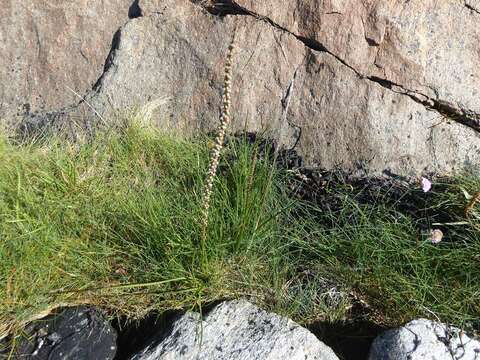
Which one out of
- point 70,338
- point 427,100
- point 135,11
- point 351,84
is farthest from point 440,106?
point 70,338

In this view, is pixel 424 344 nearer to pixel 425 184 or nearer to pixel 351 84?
pixel 425 184

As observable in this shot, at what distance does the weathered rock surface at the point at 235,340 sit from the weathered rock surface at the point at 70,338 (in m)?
0.17

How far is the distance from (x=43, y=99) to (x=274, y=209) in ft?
5.51

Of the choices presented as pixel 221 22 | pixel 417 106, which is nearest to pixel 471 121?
pixel 417 106

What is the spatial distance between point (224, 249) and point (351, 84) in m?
1.30

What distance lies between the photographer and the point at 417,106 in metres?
3.73

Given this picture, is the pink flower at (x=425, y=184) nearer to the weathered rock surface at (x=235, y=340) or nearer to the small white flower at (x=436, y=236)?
the small white flower at (x=436, y=236)

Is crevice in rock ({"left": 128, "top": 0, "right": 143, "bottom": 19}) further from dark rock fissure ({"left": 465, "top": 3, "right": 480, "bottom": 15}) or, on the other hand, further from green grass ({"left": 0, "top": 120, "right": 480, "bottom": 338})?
dark rock fissure ({"left": 465, "top": 3, "right": 480, "bottom": 15})

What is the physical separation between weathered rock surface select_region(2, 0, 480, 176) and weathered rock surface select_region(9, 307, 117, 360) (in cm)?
134

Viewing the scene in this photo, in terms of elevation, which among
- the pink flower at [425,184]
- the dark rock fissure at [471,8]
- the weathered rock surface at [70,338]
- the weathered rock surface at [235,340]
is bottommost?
the weathered rock surface at [70,338]

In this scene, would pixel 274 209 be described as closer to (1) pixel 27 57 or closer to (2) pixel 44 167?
(2) pixel 44 167

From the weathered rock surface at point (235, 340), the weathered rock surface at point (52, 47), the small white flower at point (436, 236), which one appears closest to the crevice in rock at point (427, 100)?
the small white flower at point (436, 236)

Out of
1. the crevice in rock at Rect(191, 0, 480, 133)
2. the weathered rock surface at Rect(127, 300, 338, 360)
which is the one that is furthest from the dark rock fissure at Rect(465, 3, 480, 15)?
the weathered rock surface at Rect(127, 300, 338, 360)

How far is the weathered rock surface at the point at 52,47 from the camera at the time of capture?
410 cm
